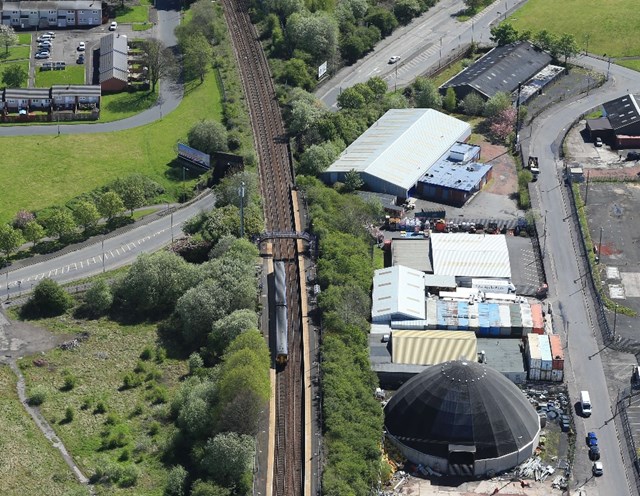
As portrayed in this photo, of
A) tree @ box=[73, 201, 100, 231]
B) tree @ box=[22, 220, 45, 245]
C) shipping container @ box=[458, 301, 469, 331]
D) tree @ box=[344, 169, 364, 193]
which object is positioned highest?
tree @ box=[344, 169, 364, 193]

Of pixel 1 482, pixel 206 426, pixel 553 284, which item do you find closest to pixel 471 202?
pixel 553 284

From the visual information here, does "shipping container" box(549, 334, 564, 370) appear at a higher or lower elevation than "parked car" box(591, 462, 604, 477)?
higher

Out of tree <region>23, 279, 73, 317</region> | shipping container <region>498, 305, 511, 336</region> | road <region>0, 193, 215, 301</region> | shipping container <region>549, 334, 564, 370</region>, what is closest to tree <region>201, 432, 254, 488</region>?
tree <region>23, 279, 73, 317</region>

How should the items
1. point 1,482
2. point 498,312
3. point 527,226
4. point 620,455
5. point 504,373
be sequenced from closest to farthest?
point 1,482
point 620,455
point 504,373
point 498,312
point 527,226

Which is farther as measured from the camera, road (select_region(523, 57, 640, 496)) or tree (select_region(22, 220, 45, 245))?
tree (select_region(22, 220, 45, 245))

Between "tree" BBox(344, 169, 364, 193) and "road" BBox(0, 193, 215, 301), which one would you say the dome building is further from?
"road" BBox(0, 193, 215, 301)

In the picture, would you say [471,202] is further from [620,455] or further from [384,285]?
[620,455]
